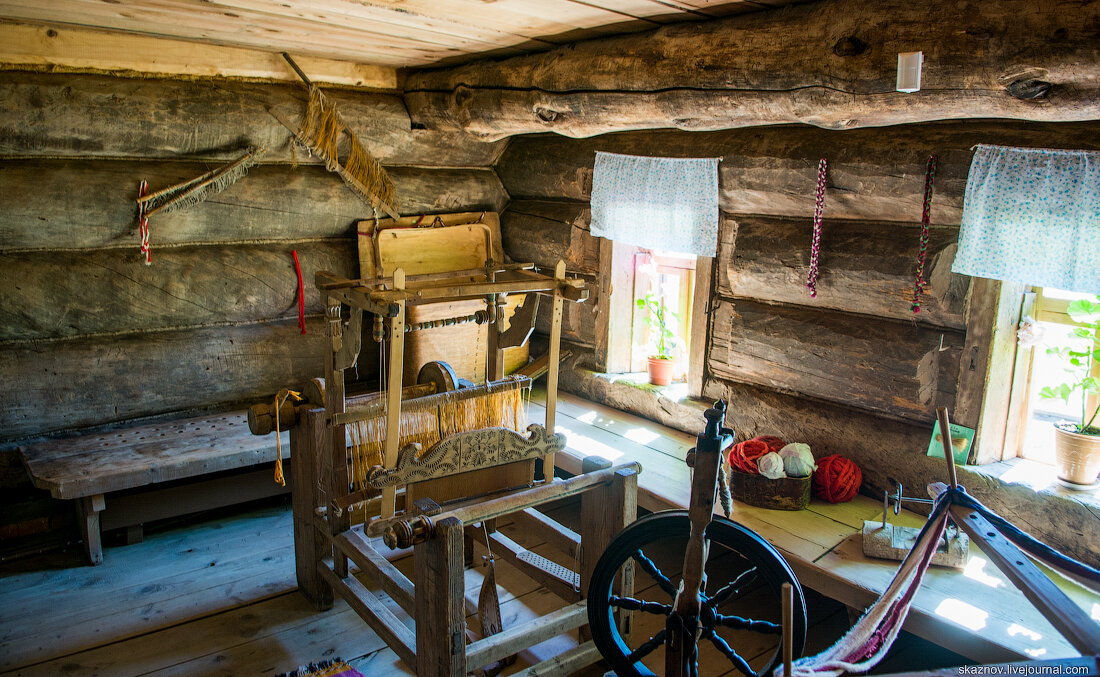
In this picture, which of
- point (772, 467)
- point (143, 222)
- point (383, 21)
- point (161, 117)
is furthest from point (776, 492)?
point (161, 117)

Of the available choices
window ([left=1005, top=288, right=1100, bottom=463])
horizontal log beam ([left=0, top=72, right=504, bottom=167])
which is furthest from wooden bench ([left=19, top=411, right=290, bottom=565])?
window ([left=1005, top=288, right=1100, bottom=463])

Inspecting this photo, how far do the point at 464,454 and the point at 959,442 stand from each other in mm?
1888

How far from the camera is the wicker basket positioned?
132 inches

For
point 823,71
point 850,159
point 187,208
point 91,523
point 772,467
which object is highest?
point 823,71

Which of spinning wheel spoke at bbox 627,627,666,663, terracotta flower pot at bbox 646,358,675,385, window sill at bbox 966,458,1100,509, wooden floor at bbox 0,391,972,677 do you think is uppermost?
terracotta flower pot at bbox 646,358,675,385

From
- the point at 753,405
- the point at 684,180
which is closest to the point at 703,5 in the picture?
the point at 684,180

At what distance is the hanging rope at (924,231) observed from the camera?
2.95 m

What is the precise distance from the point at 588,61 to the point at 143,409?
9.21 feet

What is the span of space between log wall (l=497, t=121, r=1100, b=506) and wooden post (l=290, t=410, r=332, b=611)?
1871mm

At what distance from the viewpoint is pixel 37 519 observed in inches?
157

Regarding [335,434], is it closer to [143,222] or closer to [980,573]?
[143,222]

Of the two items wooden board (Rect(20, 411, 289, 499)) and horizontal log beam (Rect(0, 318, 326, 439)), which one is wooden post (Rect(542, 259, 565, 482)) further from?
horizontal log beam (Rect(0, 318, 326, 439))

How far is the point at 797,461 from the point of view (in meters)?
3.38

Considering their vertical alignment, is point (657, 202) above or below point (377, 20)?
below
